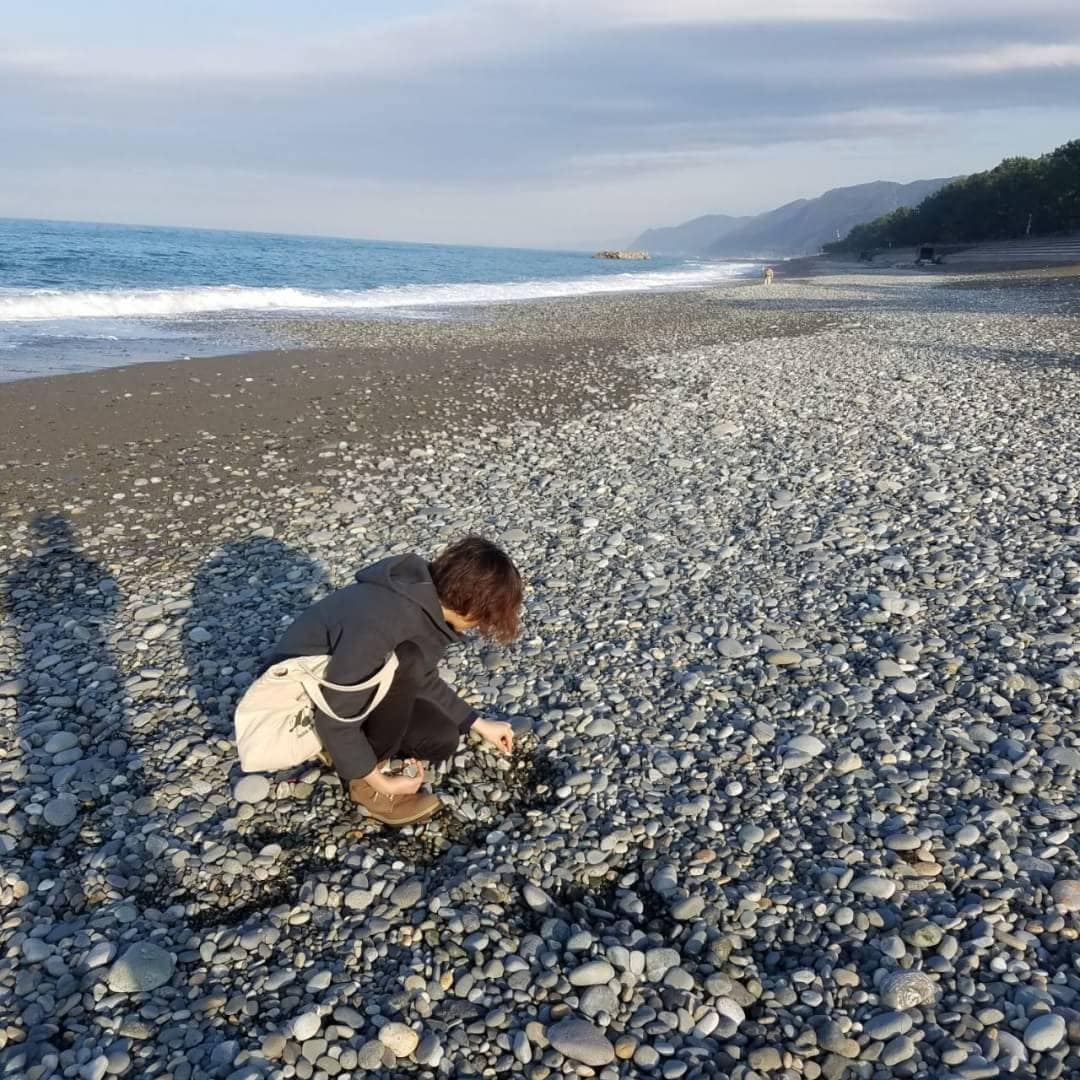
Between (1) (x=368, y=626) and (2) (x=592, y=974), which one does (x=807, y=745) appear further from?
(1) (x=368, y=626)

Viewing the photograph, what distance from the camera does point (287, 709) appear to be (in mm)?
4254

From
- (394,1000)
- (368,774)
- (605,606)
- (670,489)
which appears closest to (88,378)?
(670,489)

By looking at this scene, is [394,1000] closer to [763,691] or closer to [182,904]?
[182,904]

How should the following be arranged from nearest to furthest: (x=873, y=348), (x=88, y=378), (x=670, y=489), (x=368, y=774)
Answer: (x=368, y=774), (x=670, y=489), (x=88, y=378), (x=873, y=348)

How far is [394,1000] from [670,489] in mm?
6623

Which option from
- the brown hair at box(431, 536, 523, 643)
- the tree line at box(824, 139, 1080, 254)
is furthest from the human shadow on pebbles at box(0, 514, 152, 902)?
the tree line at box(824, 139, 1080, 254)

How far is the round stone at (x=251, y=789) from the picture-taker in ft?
15.1

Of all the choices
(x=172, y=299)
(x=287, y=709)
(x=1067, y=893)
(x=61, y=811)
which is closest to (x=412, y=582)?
(x=287, y=709)

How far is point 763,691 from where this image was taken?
5480mm

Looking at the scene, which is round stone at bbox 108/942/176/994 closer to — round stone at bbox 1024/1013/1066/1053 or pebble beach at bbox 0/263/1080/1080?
pebble beach at bbox 0/263/1080/1080

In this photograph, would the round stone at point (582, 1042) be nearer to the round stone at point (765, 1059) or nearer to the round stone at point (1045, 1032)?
the round stone at point (765, 1059)

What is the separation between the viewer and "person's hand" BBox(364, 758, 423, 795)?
4.41 meters

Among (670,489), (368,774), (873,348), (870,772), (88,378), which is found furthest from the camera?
(873,348)

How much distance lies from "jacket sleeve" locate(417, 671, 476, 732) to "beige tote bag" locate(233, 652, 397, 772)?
22cm
